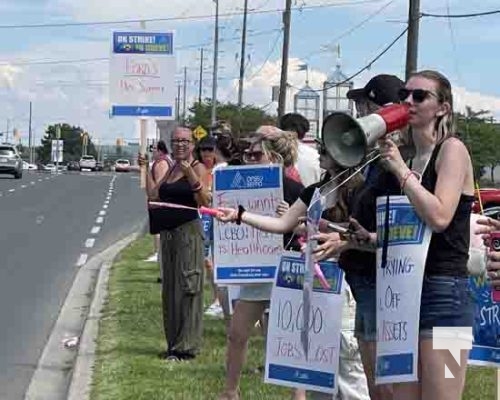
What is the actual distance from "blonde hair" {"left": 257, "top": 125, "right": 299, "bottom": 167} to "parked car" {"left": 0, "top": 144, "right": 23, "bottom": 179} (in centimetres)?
4969

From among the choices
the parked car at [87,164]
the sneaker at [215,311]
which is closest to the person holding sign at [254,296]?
the sneaker at [215,311]

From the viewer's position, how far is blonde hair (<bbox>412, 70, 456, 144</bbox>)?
14.5 feet

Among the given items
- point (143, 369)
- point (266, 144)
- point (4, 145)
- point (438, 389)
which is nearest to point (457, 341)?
point (438, 389)

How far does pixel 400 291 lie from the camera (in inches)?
172

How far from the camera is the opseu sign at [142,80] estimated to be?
549 inches

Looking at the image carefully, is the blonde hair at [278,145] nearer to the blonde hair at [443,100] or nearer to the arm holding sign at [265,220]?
the arm holding sign at [265,220]

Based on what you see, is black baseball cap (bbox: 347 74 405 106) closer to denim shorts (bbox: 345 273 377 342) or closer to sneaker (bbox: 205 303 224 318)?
denim shorts (bbox: 345 273 377 342)

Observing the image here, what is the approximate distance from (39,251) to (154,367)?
11149mm

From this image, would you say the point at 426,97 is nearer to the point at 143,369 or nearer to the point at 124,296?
the point at 143,369

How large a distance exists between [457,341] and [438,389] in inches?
8.0

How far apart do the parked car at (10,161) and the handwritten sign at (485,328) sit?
5162 cm

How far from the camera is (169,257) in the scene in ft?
30.3

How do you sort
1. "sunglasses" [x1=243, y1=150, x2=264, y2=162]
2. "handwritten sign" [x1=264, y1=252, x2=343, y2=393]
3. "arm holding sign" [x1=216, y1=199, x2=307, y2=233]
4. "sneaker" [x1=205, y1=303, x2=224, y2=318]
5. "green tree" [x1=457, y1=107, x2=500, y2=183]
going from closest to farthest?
1. "handwritten sign" [x1=264, y1=252, x2=343, y2=393]
2. "arm holding sign" [x1=216, y1=199, x2=307, y2=233]
3. "sunglasses" [x1=243, y1=150, x2=264, y2=162]
4. "sneaker" [x1=205, y1=303, x2=224, y2=318]
5. "green tree" [x1=457, y1=107, x2=500, y2=183]

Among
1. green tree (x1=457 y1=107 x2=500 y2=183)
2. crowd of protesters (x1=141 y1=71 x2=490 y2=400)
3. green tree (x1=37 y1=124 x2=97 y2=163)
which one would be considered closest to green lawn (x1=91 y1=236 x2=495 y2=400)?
crowd of protesters (x1=141 y1=71 x2=490 y2=400)
